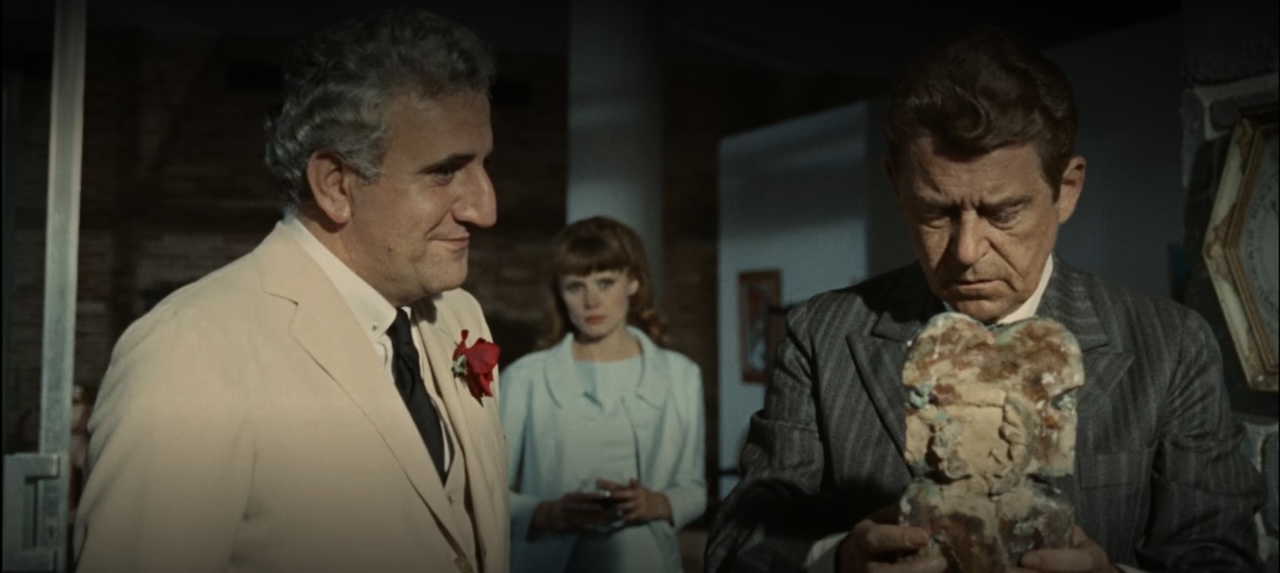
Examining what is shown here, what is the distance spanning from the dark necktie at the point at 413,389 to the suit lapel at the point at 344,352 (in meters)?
0.10

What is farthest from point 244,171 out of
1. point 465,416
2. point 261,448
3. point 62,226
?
point 261,448

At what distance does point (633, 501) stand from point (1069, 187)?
1.63 metres

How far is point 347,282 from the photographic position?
6.38ft

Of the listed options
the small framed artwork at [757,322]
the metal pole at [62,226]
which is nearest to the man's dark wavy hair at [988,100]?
the metal pole at [62,226]

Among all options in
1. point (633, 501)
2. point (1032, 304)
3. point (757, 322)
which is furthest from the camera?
point (757, 322)

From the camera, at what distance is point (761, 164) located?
794 cm

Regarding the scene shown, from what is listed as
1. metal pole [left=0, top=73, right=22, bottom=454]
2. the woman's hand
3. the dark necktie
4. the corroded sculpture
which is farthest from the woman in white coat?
metal pole [left=0, top=73, right=22, bottom=454]

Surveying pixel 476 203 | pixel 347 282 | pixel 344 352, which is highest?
pixel 476 203

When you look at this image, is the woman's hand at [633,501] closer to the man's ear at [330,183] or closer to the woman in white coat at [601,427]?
the woman in white coat at [601,427]

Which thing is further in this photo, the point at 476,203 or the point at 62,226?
the point at 62,226

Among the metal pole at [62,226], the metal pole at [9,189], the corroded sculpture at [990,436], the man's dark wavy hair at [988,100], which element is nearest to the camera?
the corroded sculpture at [990,436]

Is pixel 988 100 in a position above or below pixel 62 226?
above

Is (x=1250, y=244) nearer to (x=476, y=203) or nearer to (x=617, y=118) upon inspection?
(x=476, y=203)

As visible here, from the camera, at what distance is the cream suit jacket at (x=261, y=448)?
169cm
